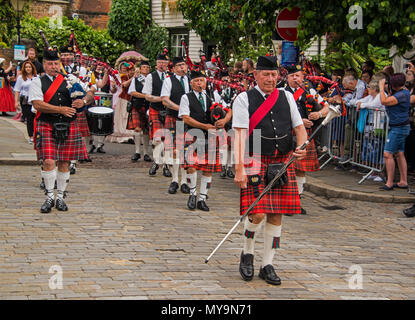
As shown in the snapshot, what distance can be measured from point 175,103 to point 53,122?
8.30 ft

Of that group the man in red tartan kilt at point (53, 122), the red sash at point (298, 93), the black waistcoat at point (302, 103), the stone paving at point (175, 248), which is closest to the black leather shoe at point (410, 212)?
the stone paving at point (175, 248)

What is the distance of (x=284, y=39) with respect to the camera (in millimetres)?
10695

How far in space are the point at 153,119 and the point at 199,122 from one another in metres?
2.54

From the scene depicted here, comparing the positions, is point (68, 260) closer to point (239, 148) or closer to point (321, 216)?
point (239, 148)

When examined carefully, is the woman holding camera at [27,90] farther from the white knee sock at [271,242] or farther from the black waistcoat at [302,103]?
the white knee sock at [271,242]

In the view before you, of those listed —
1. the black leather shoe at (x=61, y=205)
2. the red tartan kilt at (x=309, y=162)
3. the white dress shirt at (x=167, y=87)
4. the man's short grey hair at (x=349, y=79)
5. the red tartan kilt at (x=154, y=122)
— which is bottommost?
the black leather shoe at (x=61, y=205)

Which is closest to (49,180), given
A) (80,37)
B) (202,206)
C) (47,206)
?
(47,206)

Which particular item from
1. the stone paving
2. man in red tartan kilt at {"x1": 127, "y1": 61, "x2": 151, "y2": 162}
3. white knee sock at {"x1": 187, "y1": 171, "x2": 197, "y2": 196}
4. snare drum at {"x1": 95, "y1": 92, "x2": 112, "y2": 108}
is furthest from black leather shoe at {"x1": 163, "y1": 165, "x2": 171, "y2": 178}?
snare drum at {"x1": 95, "y1": 92, "x2": 112, "y2": 108}

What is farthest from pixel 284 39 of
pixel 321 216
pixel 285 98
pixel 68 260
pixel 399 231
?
pixel 68 260

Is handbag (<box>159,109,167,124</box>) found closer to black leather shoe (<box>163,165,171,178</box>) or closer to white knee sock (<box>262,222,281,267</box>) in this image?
black leather shoe (<box>163,165,171,178</box>)

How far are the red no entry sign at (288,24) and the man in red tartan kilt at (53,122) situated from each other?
4039 millimetres

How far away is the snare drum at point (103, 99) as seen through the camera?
553 inches

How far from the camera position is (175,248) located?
6.35 m

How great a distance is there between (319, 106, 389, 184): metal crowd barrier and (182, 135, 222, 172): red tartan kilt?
3133 millimetres
